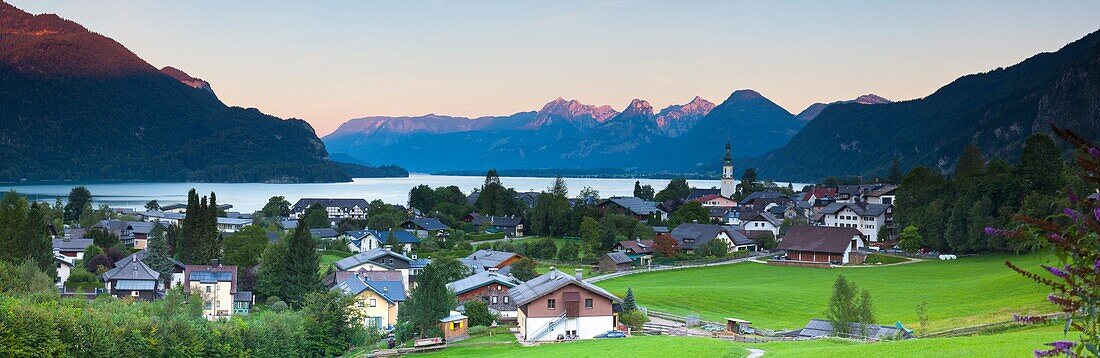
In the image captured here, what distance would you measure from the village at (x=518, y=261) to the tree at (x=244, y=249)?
37.6 inches

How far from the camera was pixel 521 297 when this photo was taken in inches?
1665

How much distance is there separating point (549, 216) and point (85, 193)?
2569 inches

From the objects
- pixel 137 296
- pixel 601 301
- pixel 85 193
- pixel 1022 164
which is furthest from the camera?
pixel 85 193

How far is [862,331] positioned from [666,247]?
47172mm

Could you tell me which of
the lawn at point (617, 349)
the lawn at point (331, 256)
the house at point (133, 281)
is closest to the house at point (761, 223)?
the lawn at point (331, 256)

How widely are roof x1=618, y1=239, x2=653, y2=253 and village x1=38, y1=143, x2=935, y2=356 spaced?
0.36 ft

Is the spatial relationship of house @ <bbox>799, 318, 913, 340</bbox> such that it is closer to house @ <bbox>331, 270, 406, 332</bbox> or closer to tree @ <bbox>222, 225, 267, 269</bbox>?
house @ <bbox>331, 270, 406, 332</bbox>

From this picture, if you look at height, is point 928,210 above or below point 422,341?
above

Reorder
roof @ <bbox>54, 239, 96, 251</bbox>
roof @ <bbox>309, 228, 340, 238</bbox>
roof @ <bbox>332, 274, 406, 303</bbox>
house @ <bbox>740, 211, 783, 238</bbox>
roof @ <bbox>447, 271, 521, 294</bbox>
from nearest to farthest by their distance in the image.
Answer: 1. roof @ <bbox>332, 274, 406, 303</bbox>
2. roof @ <bbox>447, 271, 521, 294</bbox>
3. roof @ <bbox>54, 239, 96, 251</bbox>
4. roof @ <bbox>309, 228, 340, 238</bbox>
5. house @ <bbox>740, 211, 783, 238</bbox>

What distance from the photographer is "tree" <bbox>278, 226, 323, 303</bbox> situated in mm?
54469

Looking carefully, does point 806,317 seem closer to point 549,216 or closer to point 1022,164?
point 1022,164

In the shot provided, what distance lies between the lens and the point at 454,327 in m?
40.7

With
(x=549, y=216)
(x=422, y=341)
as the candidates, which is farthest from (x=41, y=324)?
(x=549, y=216)

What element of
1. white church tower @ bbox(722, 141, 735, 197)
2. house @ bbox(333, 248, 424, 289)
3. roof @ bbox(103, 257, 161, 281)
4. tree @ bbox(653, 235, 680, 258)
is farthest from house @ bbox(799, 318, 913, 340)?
white church tower @ bbox(722, 141, 735, 197)
